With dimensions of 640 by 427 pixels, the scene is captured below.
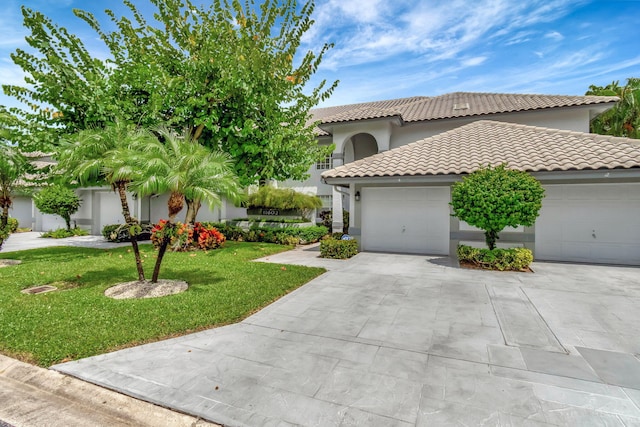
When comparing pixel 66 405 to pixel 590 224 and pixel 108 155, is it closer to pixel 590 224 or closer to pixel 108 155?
pixel 108 155

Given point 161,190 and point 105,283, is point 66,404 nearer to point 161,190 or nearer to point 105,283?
point 161,190

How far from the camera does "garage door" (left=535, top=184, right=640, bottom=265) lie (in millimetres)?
10600

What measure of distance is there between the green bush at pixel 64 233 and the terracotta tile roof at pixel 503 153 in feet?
61.8

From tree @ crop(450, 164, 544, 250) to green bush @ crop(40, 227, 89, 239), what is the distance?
23.8 m

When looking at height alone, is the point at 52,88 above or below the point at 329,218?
above

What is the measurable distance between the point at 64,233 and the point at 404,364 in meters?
24.2

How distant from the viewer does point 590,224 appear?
36.1ft

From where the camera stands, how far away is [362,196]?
1380 centimetres

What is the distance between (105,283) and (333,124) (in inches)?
538

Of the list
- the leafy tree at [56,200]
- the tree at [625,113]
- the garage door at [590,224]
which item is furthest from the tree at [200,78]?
the tree at [625,113]

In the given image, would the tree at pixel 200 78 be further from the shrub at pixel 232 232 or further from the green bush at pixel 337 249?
the shrub at pixel 232 232

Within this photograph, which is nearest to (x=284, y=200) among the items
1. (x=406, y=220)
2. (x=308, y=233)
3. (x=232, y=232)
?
(x=308, y=233)

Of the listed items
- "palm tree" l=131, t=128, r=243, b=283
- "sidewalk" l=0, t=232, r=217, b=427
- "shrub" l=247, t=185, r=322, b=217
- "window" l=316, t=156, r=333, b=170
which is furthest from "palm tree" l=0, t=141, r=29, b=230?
"window" l=316, t=156, r=333, b=170

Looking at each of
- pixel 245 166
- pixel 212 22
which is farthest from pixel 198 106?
pixel 212 22
